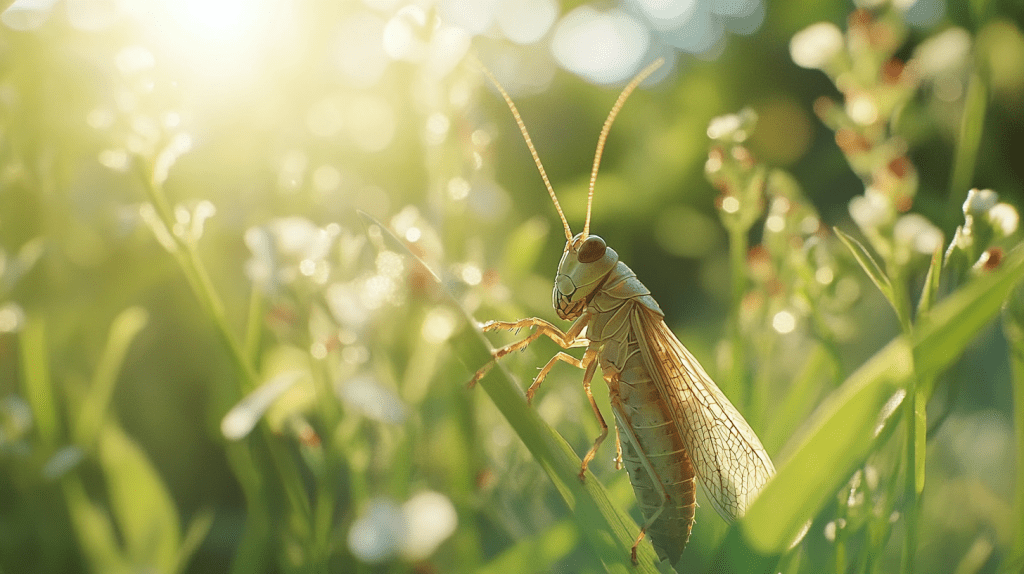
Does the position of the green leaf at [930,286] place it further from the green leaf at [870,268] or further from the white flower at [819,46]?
the white flower at [819,46]

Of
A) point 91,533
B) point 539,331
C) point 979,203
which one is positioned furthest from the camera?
point 539,331

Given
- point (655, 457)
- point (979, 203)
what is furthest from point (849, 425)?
point (655, 457)

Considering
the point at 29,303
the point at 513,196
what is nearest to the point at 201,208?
the point at 29,303

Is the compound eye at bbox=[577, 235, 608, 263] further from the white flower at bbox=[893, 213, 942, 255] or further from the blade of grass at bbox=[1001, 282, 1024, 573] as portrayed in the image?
the blade of grass at bbox=[1001, 282, 1024, 573]

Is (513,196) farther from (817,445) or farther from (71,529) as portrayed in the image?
(817,445)

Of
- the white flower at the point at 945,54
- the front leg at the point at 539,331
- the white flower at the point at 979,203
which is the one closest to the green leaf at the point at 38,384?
the front leg at the point at 539,331

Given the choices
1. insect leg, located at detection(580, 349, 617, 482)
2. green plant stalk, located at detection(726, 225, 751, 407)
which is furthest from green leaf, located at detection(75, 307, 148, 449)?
green plant stalk, located at detection(726, 225, 751, 407)

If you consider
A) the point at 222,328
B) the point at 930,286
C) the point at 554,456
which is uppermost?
the point at 222,328

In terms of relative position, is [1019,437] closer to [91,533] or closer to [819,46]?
[819,46]
